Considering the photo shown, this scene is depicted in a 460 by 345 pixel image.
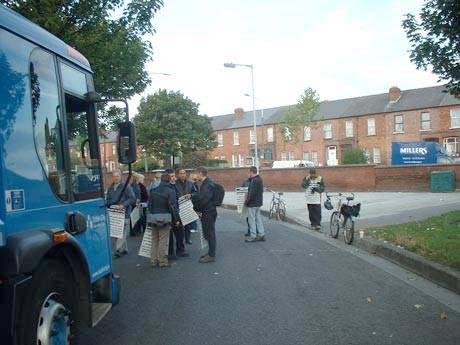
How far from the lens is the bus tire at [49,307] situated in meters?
3.22

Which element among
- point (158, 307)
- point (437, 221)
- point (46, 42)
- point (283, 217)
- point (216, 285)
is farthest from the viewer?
point (283, 217)

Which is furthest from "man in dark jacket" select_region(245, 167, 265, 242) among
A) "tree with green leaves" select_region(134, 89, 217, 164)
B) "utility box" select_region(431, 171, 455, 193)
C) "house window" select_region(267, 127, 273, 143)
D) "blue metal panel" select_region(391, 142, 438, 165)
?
"house window" select_region(267, 127, 273, 143)

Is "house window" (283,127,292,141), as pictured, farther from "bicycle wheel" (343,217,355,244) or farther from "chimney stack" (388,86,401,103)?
"bicycle wheel" (343,217,355,244)

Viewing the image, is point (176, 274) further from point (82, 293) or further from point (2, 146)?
point (2, 146)

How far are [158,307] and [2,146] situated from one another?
12.4 ft

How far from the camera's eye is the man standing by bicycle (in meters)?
14.1

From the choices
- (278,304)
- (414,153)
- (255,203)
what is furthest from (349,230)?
(414,153)

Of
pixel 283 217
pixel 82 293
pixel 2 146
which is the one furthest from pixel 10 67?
pixel 283 217

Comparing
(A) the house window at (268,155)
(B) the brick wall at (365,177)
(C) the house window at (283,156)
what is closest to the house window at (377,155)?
(C) the house window at (283,156)

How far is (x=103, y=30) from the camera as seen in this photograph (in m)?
10.0

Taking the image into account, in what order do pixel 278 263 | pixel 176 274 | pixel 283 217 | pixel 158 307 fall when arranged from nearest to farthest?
1. pixel 158 307
2. pixel 176 274
3. pixel 278 263
4. pixel 283 217

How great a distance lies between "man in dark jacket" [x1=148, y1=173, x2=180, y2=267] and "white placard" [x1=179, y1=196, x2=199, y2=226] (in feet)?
3.01

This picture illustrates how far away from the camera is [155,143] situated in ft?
156

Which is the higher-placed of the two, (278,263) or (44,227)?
(44,227)
